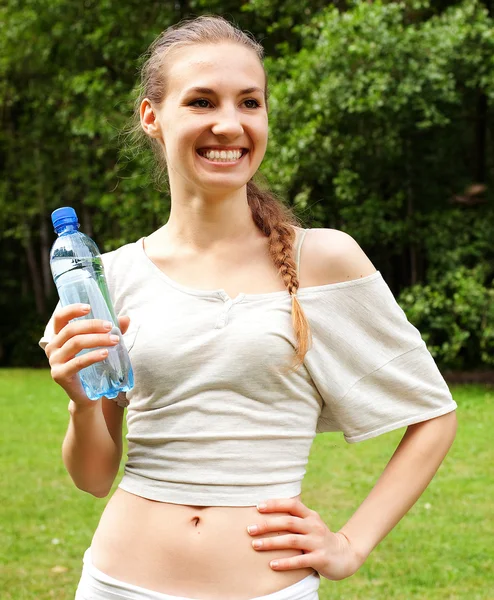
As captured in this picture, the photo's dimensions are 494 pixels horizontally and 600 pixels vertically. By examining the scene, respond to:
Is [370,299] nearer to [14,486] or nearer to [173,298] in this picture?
[173,298]

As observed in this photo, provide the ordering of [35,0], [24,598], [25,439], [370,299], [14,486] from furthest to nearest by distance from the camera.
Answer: [35,0]
[25,439]
[14,486]
[24,598]
[370,299]

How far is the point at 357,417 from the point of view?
1.95m

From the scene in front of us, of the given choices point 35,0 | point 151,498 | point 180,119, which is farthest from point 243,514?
point 35,0

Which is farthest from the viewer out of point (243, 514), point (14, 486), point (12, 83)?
point (12, 83)

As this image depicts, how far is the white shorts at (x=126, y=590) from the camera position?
178 centimetres

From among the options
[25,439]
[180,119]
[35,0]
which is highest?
[35,0]

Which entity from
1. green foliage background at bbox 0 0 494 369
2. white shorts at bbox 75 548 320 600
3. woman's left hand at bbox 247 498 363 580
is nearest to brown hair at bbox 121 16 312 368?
woman's left hand at bbox 247 498 363 580

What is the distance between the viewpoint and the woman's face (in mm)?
1910

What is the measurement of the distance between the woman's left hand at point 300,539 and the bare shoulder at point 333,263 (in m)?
0.47

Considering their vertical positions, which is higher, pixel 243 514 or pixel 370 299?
pixel 370 299

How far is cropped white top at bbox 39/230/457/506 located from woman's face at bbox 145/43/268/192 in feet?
0.85

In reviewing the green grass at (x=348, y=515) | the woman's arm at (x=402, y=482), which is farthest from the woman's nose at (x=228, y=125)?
the green grass at (x=348, y=515)

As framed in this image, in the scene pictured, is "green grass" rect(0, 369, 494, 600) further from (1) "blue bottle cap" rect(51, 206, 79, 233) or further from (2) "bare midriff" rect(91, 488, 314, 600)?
(1) "blue bottle cap" rect(51, 206, 79, 233)

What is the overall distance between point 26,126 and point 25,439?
37.9ft
